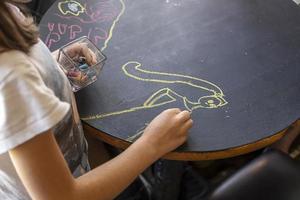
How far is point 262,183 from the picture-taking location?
2.56ft

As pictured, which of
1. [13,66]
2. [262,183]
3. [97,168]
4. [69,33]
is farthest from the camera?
[69,33]

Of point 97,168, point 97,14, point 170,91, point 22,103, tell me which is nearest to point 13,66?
point 22,103

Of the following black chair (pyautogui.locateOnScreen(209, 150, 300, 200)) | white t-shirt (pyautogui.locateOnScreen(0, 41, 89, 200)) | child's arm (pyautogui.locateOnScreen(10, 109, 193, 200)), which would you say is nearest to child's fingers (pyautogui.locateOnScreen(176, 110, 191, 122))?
child's arm (pyautogui.locateOnScreen(10, 109, 193, 200))

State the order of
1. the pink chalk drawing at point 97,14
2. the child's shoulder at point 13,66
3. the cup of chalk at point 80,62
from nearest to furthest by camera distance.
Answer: the child's shoulder at point 13,66, the cup of chalk at point 80,62, the pink chalk drawing at point 97,14

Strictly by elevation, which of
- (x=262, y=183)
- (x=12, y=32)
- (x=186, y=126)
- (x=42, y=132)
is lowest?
(x=262, y=183)

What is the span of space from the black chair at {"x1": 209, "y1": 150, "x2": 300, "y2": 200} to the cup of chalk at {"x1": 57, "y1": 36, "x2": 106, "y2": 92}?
1.23 ft

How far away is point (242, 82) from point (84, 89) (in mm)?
357

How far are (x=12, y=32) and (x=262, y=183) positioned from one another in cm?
58

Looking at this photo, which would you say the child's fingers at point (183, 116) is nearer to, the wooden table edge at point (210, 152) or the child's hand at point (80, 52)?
the wooden table edge at point (210, 152)

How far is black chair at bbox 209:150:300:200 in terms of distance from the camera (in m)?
0.77

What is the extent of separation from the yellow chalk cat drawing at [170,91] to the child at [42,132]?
2.0 inches

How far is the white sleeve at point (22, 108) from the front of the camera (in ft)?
1.54

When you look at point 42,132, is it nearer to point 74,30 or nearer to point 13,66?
point 13,66

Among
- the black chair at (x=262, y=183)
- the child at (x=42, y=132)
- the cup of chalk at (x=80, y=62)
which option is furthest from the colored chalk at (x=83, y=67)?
the black chair at (x=262, y=183)
